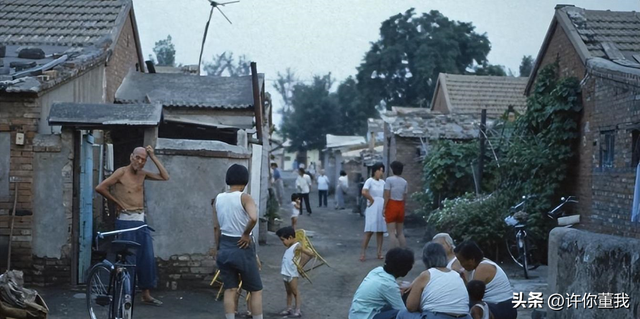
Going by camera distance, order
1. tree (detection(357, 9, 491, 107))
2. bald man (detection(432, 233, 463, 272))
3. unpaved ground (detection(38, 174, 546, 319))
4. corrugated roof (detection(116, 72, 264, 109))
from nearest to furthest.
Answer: bald man (detection(432, 233, 463, 272))
unpaved ground (detection(38, 174, 546, 319))
corrugated roof (detection(116, 72, 264, 109))
tree (detection(357, 9, 491, 107))

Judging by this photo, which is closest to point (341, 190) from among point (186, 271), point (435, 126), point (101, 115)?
point (435, 126)

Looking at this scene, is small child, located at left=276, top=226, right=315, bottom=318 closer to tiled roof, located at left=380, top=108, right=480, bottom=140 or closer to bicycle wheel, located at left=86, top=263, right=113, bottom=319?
bicycle wheel, located at left=86, top=263, right=113, bottom=319

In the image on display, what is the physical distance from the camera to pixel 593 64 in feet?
40.8

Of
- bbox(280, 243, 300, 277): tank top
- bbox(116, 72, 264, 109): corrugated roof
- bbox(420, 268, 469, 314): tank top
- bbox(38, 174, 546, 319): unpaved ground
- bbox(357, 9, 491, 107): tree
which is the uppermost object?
bbox(357, 9, 491, 107): tree

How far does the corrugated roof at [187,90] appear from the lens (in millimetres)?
15258

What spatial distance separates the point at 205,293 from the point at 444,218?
18.7 ft

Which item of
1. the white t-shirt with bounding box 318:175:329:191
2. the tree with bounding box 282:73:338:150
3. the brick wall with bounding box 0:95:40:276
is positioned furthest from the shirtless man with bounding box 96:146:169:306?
the tree with bounding box 282:73:338:150

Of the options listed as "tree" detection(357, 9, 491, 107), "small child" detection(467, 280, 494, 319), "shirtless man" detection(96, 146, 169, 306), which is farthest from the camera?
"tree" detection(357, 9, 491, 107)

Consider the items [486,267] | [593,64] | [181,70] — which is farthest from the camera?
[181,70]

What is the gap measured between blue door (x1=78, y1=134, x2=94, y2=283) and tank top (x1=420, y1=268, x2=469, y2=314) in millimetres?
5466

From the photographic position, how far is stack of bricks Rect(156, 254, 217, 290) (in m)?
9.98

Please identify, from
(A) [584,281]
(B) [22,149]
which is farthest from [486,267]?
(B) [22,149]

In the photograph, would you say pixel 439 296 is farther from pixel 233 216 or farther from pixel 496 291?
pixel 233 216

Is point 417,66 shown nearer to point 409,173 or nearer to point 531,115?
point 409,173
